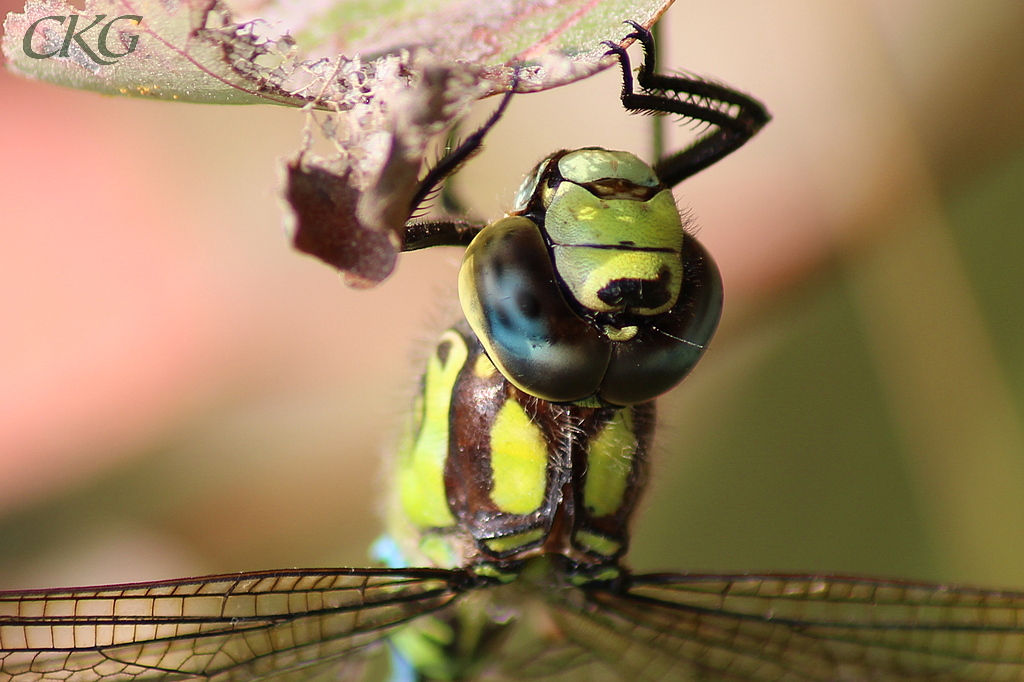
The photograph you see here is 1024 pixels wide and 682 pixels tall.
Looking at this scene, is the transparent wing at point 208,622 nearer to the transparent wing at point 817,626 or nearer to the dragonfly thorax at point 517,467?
the dragonfly thorax at point 517,467

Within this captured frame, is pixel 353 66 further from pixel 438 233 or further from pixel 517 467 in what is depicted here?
pixel 517 467

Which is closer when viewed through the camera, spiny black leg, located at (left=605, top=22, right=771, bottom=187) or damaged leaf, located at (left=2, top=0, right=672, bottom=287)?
damaged leaf, located at (left=2, top=0, right=672, bottom=287)

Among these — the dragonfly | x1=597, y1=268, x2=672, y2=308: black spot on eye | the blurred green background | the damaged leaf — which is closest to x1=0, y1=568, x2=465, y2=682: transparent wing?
the dragonfly

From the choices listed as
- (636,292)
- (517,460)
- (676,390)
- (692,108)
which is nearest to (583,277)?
(636,292)

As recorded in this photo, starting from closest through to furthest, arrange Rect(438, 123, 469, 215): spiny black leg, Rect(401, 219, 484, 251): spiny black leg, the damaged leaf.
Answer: the damaged leaf < Rect(401, 219, 484, 251): spiny black leg < Rect(438, 123, 469, 215): spiny black leg

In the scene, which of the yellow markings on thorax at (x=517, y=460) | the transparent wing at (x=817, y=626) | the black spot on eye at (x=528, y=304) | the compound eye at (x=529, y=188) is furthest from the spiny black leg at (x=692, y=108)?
the transparent wing at (x=817, y=626)

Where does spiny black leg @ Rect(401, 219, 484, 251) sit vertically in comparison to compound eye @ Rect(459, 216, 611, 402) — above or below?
above

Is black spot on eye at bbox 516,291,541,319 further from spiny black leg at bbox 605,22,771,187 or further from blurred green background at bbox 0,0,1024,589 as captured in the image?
blurred green background at bbox 0,0,1024,589

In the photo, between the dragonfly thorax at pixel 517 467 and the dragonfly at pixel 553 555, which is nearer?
the dragonfly at pixel 553 555
